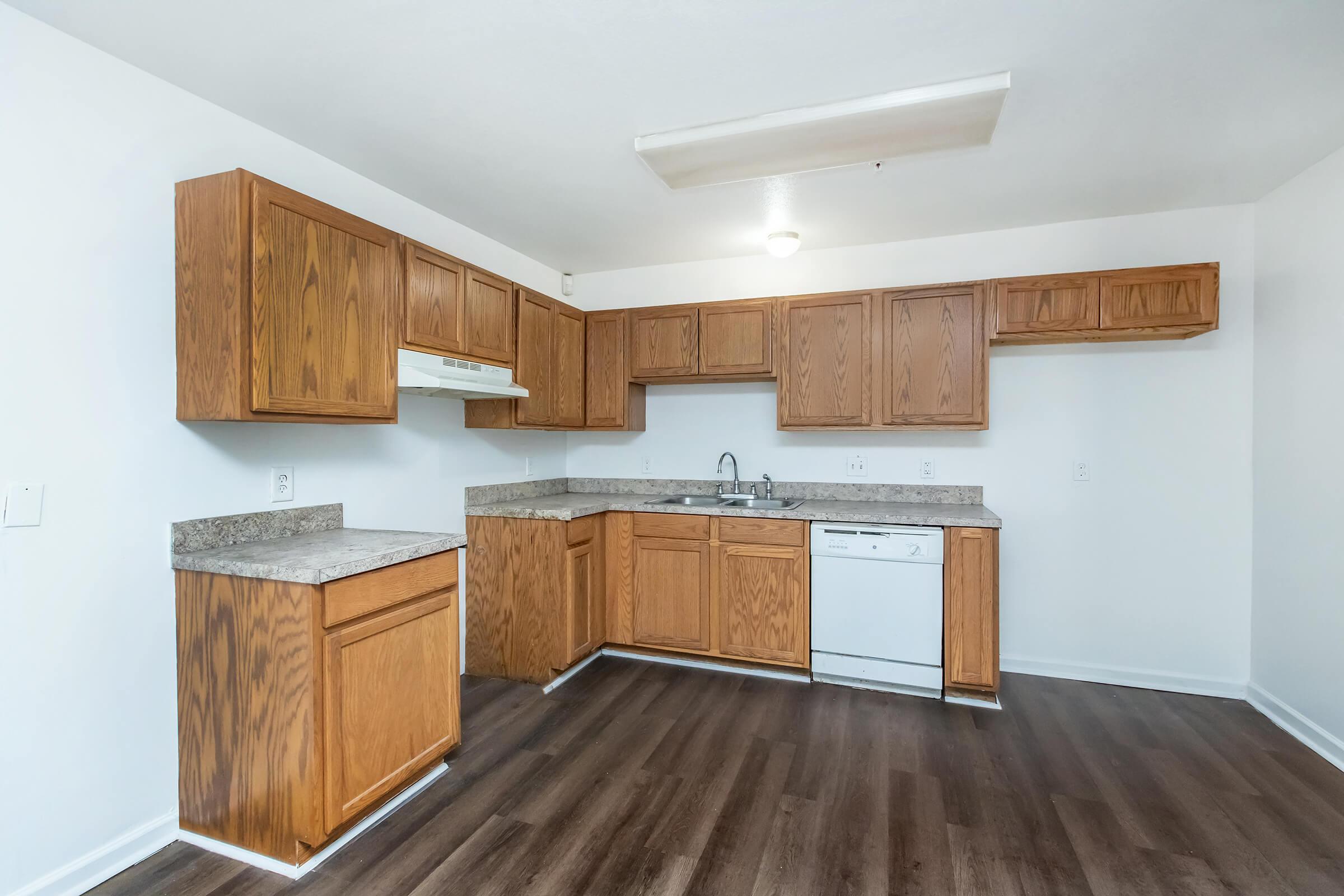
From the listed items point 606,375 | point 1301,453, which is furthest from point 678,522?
point 1301,453

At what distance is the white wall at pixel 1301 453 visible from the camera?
2.44 metres

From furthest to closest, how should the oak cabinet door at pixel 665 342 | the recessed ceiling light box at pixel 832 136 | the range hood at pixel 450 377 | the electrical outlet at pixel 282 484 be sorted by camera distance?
the oak cabinet door at pixel 665 342 < the range hood at pixel 450 377 < the electrical outlet at pixel 282 484 < the recessed ceiling light box at pixel 832 136

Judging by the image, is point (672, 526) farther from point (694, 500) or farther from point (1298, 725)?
point (1298, 725)

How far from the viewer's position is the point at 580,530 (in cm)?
320

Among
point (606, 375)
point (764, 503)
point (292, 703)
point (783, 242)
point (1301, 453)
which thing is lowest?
point (292, 703)

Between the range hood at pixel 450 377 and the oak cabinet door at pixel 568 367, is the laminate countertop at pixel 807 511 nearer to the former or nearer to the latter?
the oak cabinet door at pixel 568 367

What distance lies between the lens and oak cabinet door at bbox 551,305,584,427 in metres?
3.50

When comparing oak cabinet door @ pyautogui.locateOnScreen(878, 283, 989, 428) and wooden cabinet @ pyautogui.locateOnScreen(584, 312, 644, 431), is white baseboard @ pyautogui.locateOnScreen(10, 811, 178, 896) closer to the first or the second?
wooden cabinet @ pyautogui.locateOnScreen(584, 312, 644, 431)

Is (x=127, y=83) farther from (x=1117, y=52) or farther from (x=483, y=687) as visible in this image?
(x=1117, y=52)

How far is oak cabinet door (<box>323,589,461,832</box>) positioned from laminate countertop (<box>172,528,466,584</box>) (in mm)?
190

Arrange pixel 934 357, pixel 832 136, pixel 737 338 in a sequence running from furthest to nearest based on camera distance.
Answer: pixel 737 338
pixel 934 357
pixel 832 136

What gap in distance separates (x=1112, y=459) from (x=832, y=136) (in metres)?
2.31

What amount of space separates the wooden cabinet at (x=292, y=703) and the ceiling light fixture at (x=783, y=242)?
7.90 ft

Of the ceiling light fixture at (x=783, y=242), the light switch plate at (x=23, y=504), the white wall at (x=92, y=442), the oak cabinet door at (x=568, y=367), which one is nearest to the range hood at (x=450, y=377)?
the oak cabinet door at (x=568, y=367)
